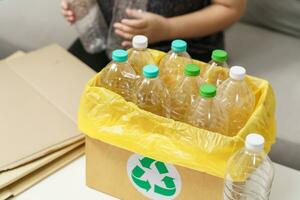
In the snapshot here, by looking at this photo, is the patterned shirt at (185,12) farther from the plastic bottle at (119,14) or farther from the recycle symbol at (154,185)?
the recycle symbol at (154,185)

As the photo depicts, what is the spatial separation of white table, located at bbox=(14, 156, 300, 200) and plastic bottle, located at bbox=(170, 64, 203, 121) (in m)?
0.24

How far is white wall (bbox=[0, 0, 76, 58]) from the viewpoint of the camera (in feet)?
6.31

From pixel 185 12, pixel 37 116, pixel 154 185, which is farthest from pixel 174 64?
pixel 185 12

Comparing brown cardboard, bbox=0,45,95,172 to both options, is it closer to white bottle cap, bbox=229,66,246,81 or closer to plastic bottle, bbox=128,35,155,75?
plastic bottle, bbox=128,35,155,75

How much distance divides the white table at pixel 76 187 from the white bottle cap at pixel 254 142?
240mm

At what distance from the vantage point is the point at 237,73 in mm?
1033

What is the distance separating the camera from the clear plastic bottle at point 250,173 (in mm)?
935

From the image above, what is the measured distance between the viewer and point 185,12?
1.57 metres

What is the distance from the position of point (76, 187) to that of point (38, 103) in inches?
10.8

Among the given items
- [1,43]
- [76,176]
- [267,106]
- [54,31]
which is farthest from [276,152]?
[1,43]

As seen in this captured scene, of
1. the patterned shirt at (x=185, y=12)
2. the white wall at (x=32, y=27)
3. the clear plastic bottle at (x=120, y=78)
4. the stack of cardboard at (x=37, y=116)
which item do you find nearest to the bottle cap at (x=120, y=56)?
the clear plastic bottle at (x=120, y=78)

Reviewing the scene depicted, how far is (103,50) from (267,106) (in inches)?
31.4

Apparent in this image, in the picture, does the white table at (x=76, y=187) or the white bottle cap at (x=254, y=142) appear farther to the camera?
the white table at (x=76, y=187)

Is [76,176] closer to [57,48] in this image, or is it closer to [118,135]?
[118,135]
